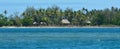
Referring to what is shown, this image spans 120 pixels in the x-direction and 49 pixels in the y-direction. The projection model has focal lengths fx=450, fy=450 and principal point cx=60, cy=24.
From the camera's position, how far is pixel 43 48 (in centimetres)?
3766

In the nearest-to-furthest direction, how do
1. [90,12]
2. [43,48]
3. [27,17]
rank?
[43,48] → [27,17] → [90,12]

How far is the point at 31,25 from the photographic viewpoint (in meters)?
161

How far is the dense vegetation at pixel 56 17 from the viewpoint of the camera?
518 ft

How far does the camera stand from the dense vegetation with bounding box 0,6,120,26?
158 metres

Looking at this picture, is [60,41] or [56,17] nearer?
[60,41]

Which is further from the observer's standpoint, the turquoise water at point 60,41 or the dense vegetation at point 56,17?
the dense vegetation at point 56,17

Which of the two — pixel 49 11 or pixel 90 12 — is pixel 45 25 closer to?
pixel 49 11

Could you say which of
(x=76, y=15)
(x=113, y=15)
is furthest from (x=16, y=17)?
(x=113, y=15)

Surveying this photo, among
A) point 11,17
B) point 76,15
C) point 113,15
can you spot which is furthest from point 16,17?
point 113,15

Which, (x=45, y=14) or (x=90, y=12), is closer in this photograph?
(x=45, y=14)

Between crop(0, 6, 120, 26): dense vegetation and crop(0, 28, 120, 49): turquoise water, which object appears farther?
crop(0, 6, 120, 26): dense vegetation

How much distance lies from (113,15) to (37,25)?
92.2 ft

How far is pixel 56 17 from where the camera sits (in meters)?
159

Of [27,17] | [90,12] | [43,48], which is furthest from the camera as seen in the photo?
[90,12]
